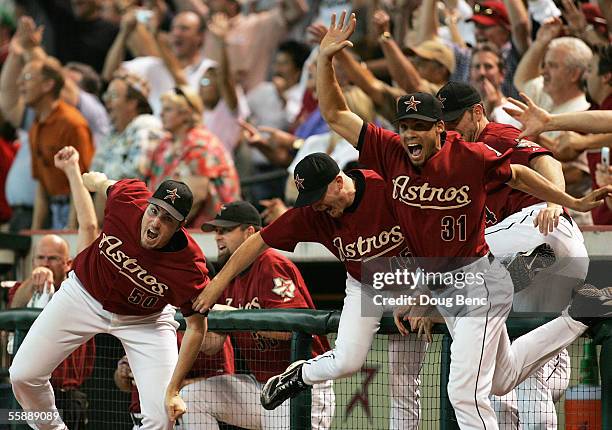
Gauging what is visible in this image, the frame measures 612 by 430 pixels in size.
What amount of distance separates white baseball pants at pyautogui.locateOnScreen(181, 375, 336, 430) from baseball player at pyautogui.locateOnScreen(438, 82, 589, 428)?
1.19 meters

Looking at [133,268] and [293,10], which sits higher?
[133,268]

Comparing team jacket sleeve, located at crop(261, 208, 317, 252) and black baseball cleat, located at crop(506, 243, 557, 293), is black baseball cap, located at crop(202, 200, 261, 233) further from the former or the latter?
black baseball cleat, located at crop(506, 243, 557, 293)

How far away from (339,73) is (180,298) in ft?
10.5

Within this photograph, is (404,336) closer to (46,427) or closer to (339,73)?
(46,427)

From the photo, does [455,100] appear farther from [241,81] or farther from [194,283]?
[241,81]

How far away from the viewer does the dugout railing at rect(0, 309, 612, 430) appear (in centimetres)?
578

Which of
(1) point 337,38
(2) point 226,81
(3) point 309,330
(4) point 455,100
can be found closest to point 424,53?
(2) point 226,81

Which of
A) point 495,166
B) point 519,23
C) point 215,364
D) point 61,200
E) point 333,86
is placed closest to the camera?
point 495,166

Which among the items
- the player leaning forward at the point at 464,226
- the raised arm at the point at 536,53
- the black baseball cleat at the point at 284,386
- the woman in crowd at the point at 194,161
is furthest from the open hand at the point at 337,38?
the woman in crowd at the point at 194,161

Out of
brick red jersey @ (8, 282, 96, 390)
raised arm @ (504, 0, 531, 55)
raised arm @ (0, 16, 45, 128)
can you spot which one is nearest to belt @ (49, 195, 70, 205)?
raised arm @ (0, 16, 45, 128)

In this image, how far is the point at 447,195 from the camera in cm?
561

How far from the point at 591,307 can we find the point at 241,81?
20.0ft

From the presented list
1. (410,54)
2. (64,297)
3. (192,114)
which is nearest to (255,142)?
(192,114)

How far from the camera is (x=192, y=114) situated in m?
9.19
